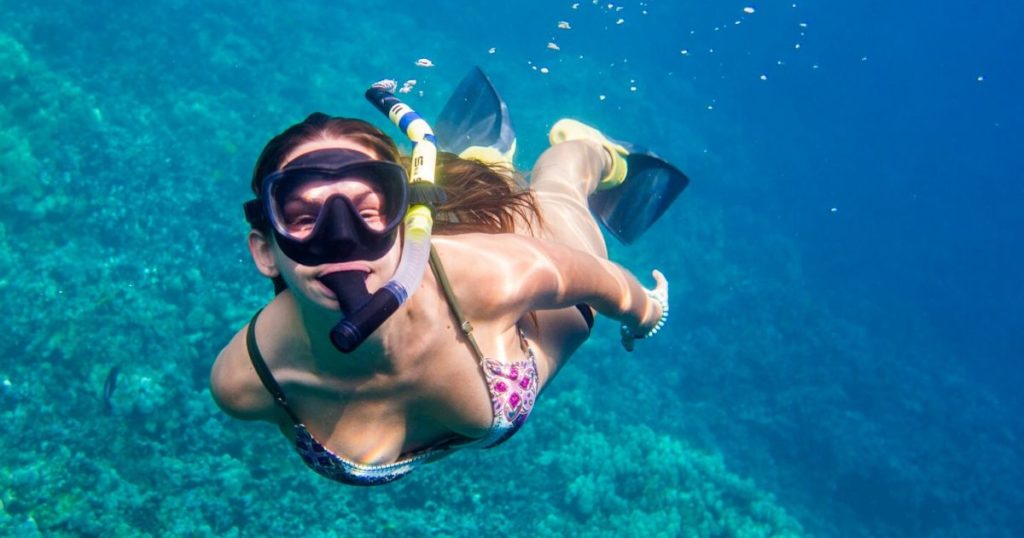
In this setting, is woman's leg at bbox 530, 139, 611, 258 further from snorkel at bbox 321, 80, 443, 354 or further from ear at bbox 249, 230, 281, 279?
ear at bbox 249, 230, 281, 279

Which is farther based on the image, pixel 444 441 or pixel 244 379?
pixel 444 441

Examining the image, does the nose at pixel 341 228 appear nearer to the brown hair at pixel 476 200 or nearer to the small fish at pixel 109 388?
the brown hair at pixel 476 200

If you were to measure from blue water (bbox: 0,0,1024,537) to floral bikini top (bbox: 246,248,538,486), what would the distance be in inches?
194

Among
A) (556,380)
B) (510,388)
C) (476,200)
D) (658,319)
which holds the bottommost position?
(556,380)

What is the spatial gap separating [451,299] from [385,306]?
671 mm

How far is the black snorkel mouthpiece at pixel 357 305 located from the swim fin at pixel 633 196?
13.6ft

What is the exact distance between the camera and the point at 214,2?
18641 millimetres

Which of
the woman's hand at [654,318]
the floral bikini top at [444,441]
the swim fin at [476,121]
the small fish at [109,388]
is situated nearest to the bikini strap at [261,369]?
the floral bikini top at [444,441]

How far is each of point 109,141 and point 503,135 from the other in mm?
9660

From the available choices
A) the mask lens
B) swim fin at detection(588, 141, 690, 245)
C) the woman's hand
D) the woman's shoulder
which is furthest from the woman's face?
swim fin at detection(588, 141, 690, 245)

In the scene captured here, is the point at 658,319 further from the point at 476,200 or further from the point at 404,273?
the point at 404,273

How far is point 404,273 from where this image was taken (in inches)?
70.3

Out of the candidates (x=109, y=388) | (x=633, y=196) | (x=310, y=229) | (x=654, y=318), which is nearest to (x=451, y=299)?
(x=310, y=229)

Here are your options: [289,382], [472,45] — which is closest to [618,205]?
[289,382]
